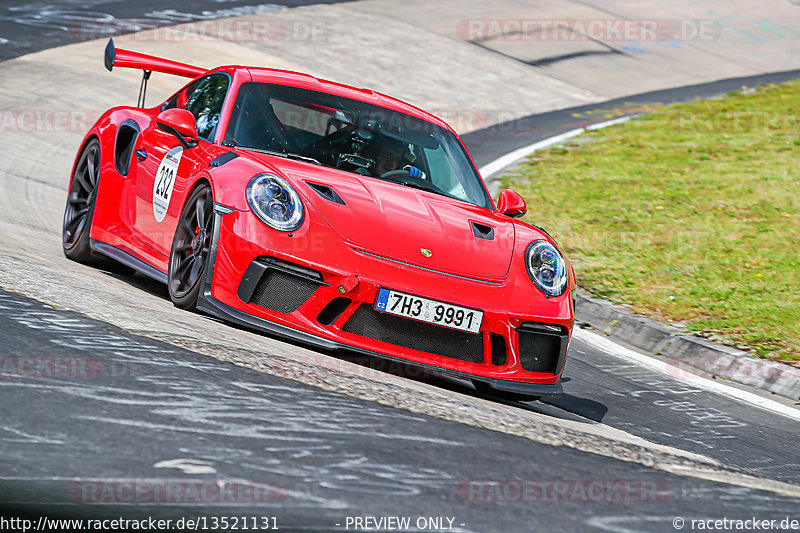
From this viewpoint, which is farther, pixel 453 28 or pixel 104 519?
pixel 453 28

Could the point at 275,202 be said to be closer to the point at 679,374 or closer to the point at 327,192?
the point at 327,192

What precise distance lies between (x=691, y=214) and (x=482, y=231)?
5.65m

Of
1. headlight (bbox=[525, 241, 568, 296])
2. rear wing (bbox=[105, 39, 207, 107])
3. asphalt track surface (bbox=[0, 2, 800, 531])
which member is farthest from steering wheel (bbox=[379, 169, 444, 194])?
rear wing (bbox=[105, 39, 207, 107])

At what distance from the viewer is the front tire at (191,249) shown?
481 cm

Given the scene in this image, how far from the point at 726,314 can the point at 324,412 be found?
4665 millimetres

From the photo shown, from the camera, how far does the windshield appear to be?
5.57 metres

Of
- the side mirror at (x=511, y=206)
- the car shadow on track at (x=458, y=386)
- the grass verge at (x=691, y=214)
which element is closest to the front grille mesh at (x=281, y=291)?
the car shadow on track at (x=458, y=386)

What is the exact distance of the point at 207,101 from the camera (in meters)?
6.16

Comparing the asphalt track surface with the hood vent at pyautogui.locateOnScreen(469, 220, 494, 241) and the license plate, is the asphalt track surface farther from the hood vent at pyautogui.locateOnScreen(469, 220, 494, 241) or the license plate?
the hood vent at pyautogui.locateOnScreen(469, 220, 494, 241)

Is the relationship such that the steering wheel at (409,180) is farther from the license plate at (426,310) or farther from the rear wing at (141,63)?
the rear wing at (141,63)

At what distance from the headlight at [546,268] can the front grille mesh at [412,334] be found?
0.54 metres

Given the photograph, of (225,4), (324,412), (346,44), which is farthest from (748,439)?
(225,4)

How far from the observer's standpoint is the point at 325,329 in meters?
4.50

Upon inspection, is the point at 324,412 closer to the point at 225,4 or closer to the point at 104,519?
the point at 104,519
